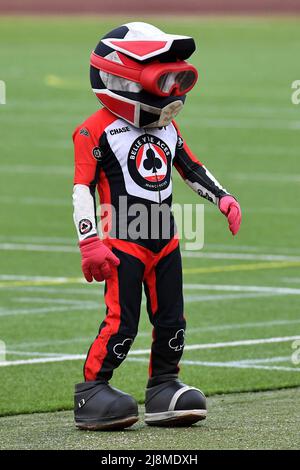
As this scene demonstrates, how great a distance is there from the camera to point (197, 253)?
14.9 metres

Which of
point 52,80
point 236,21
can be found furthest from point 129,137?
point 236,21

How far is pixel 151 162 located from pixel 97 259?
0.63 meters

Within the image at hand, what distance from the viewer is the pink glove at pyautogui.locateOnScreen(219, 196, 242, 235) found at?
7820mm

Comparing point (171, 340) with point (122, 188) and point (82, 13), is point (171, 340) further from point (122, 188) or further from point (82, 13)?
point (82, 13)

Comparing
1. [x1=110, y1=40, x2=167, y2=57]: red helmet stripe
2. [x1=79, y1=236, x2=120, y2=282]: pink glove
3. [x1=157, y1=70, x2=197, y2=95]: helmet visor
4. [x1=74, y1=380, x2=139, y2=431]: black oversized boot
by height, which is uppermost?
[x1=110, y1=40, x2=167, y2=57]: red helmet stripe

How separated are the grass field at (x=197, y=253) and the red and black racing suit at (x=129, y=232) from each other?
827 millimetres

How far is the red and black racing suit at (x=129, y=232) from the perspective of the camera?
750 centimetres

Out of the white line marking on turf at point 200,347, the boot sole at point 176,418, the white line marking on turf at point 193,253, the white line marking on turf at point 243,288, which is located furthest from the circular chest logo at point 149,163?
the white line marking on turf at point 193,253

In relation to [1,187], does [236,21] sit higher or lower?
higher

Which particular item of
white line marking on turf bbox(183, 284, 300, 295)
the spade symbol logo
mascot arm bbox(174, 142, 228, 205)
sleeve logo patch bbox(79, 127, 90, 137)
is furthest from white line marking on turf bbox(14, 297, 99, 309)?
sleeve logo patch bbox(79, 127, 90, 137)

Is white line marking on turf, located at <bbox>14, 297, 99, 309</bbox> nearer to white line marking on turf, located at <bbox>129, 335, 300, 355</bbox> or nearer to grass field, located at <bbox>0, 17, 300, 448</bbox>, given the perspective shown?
grass field, located at <bbox>0, 17, 300, 448</bbox>

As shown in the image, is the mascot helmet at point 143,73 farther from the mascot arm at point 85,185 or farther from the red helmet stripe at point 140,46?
the mascot arm at point 85,185

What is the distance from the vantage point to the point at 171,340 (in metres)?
7.70

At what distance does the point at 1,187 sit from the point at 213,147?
4698 mm
